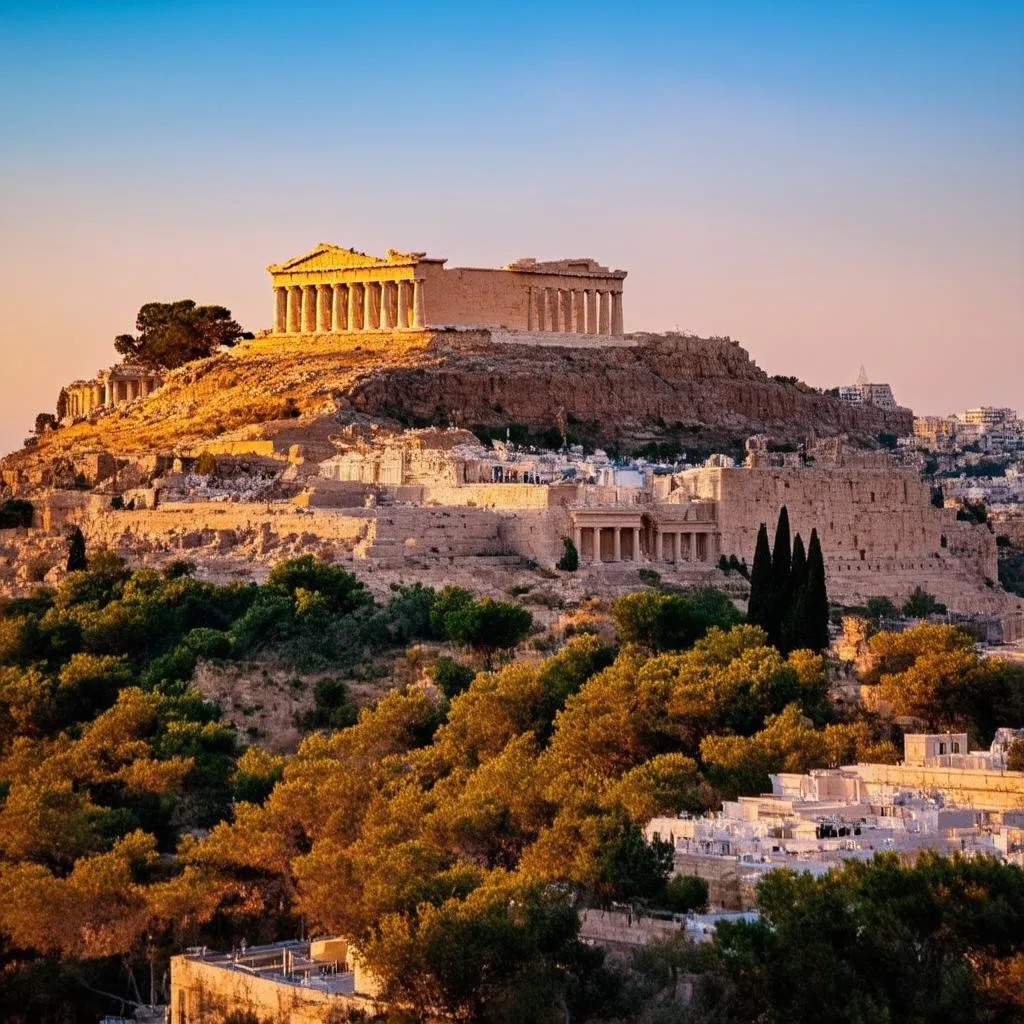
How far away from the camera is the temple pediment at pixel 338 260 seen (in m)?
110

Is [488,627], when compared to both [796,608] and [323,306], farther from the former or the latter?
[323,306]

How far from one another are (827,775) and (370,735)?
12.8 m

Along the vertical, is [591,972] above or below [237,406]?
below

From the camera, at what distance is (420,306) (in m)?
109

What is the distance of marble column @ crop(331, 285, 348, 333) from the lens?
111 meters

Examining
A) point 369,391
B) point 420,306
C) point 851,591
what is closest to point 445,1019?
point 851,591

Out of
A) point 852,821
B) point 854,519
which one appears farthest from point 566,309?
point 852,821

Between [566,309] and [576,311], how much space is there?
0.37m

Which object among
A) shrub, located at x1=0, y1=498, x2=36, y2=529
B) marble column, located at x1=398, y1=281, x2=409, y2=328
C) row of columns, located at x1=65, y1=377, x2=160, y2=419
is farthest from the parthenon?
shrub, located at x1=0, y1=498, x2=36, y2=529

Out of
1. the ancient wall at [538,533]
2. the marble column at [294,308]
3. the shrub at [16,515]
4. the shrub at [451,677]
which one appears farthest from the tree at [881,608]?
the marble column at [294,308]

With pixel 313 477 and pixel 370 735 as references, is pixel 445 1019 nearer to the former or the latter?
pixel 370 735

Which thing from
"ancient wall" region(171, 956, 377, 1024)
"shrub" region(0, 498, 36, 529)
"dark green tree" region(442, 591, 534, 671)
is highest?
"shrub" region(0, 498, 36, 529)

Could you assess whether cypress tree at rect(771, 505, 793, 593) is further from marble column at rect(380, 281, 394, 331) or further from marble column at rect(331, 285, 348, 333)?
marble column at rect(331, 285, 348, 333)

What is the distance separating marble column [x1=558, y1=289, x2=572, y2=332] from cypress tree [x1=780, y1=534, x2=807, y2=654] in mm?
41797
